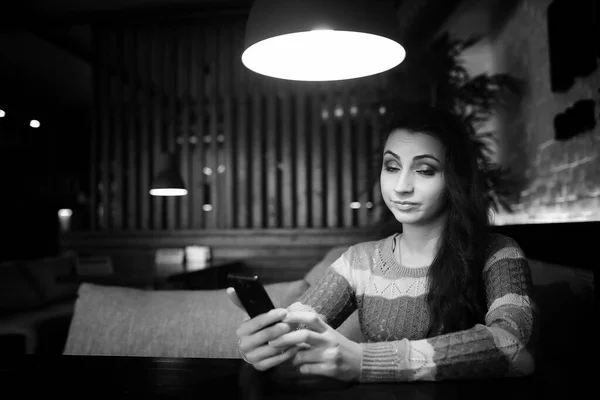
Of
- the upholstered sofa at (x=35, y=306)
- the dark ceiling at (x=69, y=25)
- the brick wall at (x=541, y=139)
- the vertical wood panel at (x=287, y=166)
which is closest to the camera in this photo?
the brick wall at (x=541, y=139)

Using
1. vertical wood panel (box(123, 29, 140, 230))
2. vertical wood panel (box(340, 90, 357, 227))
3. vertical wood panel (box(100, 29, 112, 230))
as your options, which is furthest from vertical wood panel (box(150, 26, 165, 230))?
vertical wood panel (box(340, 90, 357, 227))

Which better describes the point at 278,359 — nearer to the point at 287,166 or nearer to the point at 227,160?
the point at 287,166

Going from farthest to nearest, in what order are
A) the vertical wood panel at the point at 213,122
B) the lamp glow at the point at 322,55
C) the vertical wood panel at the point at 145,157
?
the vertical wood panel at the point at 145,157, the vertical wood panel at the point at 213,122, the lamp glow at the point at 322,55

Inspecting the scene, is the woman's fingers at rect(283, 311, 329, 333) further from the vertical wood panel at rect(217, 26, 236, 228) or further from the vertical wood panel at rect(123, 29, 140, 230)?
the vertical wood panel at rect(123, 29, 140, 230)

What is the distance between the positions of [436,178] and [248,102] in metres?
4.21

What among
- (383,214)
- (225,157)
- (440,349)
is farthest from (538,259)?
(225,157)

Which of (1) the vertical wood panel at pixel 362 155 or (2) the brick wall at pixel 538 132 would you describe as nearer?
(2) the brick wall at pixel 538 132

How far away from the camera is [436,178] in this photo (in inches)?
51.0

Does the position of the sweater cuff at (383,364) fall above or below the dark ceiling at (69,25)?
below

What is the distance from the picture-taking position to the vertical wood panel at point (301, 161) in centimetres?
509

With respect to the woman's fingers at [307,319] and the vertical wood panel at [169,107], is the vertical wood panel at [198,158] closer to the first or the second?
the vertical wood panel at [169,107]

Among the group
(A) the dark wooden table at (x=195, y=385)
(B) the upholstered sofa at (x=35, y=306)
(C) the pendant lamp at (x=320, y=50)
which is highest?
(C) the pendant lamp at (x=320, y=50)

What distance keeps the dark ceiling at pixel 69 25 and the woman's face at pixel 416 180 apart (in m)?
2.77

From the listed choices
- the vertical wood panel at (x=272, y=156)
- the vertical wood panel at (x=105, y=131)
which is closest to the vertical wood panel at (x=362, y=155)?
the vertical wood panel at (x=272, y=156)
